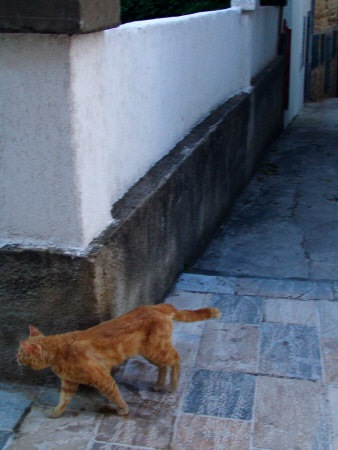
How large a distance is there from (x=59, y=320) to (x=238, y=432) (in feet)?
3.73

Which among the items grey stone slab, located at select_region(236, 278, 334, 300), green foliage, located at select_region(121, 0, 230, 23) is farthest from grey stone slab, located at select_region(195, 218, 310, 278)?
green foliage, located at select_region(121, 0, 230, 23)

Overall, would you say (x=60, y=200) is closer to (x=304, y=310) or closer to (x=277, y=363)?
(x=277, y=363)

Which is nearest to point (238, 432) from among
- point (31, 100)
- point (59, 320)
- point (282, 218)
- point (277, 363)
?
point (277, 363)

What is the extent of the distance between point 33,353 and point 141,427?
27.0 inches

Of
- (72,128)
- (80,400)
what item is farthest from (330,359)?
(72,128)

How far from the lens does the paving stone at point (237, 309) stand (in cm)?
436

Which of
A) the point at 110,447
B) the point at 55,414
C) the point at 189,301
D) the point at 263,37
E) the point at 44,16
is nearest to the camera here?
the point at 44,16

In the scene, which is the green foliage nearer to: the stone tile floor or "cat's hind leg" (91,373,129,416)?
the stone tile floor

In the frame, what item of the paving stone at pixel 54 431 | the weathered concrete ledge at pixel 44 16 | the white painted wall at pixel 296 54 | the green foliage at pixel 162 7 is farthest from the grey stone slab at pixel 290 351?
the white painted wall at pixel 296 54

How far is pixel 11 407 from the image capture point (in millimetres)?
3354

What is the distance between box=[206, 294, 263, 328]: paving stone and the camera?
4363mm

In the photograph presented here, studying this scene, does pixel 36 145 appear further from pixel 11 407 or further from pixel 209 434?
pixel 209 434

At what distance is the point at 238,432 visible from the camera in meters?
3.17

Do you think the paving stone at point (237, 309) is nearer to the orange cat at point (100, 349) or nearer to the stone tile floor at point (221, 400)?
the stone tile floor at point (221, 400)
